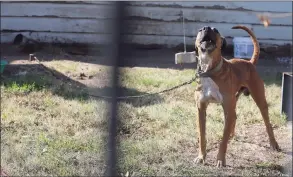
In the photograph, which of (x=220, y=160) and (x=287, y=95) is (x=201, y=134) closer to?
(x=220, y=160)

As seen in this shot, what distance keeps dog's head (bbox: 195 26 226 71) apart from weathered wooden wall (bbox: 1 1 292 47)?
4.89 metres

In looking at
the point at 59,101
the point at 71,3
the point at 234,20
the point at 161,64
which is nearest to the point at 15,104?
the point at 59,101

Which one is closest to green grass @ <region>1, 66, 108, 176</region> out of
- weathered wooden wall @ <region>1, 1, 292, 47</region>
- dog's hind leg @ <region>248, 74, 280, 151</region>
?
dog's hind leg @ <region>248, 74, 280, 151</region>

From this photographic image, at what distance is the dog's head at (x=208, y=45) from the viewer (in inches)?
145

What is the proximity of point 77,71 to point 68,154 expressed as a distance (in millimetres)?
3051

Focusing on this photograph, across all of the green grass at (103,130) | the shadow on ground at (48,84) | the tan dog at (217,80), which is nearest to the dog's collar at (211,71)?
the tan dog at (217,80)

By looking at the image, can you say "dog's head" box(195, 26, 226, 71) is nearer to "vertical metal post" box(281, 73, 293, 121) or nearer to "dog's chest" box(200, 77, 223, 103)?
"dog's chest" box(200, 77, 223, 103)

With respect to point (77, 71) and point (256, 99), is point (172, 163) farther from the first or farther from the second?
point (77, 71)

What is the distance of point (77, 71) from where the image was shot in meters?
7.09

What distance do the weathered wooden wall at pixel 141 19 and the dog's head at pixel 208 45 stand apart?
4.89 m

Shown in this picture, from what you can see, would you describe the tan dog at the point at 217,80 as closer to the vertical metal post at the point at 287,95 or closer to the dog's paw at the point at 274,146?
the dog's paw at the point at 274,146

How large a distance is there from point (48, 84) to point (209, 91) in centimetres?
266

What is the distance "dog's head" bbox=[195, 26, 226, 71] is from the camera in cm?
368

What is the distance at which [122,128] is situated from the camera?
464 cm
